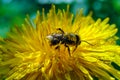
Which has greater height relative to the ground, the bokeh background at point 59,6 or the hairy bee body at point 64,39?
the bokeh background at point 59,6

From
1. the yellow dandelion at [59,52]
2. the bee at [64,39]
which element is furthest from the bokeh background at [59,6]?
the bee at [64,39]

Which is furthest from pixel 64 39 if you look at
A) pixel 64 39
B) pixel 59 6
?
pixel 59 6

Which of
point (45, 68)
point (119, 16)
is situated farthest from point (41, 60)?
point (119, 16)

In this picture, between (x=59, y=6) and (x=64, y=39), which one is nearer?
(x=64, y=39)

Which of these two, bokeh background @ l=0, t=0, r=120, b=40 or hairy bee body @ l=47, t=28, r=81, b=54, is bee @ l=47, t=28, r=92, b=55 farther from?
bokeh background @ l=0, t=0, r=120, b=40

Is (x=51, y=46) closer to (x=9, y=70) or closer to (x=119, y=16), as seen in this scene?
(x=9, y=70)

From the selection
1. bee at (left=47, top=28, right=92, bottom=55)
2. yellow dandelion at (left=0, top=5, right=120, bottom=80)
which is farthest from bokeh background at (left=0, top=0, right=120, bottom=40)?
bee at (left=47, top=28, right=92, bottom=55)

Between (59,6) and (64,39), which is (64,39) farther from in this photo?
(59,6)

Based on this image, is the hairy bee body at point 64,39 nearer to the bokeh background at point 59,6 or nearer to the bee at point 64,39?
the bee at point 64,39
